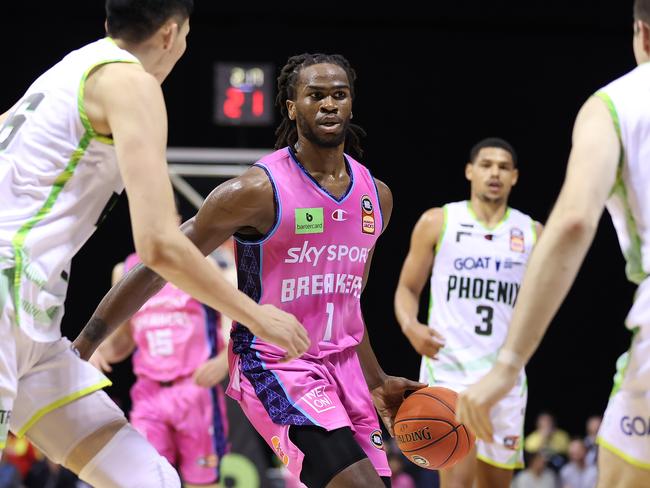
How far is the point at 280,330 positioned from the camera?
313 cm

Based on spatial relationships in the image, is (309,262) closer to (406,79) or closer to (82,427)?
(82,427)

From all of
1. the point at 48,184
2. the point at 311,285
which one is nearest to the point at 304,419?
the point at 311,285

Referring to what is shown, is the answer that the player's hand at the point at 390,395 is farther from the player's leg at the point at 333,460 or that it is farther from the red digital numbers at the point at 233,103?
the red digital numbers at the point at 233,103

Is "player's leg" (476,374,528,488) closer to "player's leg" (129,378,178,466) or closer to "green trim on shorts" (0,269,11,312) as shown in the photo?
"player's leg" (129,378,178,466)

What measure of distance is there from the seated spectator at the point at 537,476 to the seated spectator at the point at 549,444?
1.14 feet

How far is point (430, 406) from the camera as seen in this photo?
4.16m

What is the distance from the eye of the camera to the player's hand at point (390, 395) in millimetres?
4328

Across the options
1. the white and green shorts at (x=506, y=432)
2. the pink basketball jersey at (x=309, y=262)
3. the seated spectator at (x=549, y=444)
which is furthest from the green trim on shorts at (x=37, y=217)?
the seated spectator at (x=549, y=444)

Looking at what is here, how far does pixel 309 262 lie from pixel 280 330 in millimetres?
1010

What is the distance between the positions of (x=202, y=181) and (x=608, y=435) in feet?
27.6

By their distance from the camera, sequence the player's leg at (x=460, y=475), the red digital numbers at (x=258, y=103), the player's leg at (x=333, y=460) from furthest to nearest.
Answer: the red digital numbers at (x=258, y=103) → the player's leg at (x=460, y=475) → the player's leg at (x=333, y=460)

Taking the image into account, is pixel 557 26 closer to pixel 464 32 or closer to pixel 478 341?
pixel 464 32

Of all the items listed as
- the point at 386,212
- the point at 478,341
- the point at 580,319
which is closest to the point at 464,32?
the point at 580,319

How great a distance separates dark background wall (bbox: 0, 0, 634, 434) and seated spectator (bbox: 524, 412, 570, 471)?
2448mm
